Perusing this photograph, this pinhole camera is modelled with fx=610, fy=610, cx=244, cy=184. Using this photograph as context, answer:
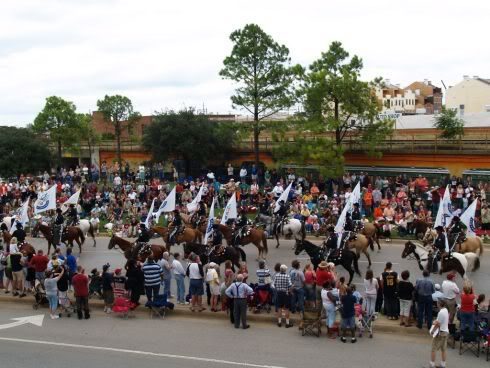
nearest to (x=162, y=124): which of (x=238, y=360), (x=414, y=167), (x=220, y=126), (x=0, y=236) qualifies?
(x=220, y=126)

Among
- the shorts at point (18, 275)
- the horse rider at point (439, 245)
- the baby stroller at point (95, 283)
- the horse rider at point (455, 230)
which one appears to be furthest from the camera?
the horse rider at point (455, 230)

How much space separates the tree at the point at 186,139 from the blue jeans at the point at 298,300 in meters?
29.8

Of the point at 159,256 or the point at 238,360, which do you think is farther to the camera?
the point at 159,256

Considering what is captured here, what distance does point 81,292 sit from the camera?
17.5 meters

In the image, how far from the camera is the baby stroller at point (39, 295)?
19016mm

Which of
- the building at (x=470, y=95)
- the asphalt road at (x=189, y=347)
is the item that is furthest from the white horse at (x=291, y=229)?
the building at (x=470, y=95)

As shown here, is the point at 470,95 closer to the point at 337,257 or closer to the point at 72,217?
the point at 72,217

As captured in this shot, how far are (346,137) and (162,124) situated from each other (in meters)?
14.9

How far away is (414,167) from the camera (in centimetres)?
4041

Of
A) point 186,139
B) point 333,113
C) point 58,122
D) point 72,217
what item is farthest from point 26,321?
point 58,122

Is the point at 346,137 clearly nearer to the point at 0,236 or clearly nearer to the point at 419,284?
the point at 0,236

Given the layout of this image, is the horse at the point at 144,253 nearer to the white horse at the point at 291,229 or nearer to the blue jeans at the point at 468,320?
the white horse at the point at 291,229

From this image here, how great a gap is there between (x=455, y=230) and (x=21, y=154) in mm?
40189

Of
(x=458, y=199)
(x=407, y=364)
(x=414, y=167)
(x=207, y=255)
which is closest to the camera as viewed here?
(x=407, y=364)
